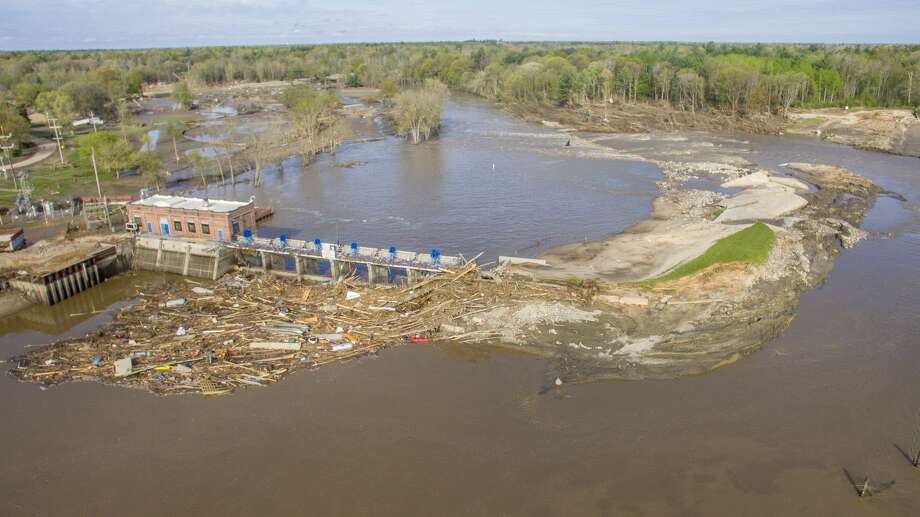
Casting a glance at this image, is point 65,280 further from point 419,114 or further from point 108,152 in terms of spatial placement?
point 419,114

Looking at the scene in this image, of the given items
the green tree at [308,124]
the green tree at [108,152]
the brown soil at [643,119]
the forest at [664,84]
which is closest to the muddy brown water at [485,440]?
the green tree at [108,152]

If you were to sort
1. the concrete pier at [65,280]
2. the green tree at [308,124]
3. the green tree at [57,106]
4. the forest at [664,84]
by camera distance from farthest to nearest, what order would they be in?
the forest at [664,84] < the green tree at [57,106] < the green tree at [308,124] < the concrete pier at [65,280]

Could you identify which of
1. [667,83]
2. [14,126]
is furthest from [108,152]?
[667,83]

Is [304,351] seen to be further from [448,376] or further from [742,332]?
[742,332]

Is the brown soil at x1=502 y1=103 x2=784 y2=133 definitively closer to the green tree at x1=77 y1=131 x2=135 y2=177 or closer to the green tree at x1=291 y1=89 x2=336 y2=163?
the green tree at x1=291 y1=89 x2=336 y2=163

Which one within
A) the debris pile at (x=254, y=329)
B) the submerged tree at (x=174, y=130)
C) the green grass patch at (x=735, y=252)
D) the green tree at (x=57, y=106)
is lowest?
the debris pile at (x=254, y=329)

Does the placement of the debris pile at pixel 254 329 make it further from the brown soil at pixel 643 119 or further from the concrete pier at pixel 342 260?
the brown soil at pixel 643 119
